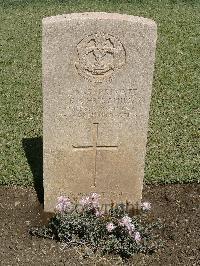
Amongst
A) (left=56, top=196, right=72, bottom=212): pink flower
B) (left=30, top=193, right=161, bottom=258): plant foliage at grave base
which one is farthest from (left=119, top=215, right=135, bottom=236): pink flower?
(left=56, top=196, right=72, bottom=212): pink flower

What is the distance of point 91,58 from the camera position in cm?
456

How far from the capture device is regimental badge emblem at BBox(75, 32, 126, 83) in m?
4.48

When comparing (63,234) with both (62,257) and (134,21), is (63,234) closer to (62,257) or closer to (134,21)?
(62,257)

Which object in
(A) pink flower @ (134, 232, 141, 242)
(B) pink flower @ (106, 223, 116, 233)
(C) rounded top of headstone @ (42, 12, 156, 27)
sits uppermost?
(C) rounded top of headstone @ (42, 12, 156, 27)

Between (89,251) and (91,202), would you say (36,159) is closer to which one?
(91,202)

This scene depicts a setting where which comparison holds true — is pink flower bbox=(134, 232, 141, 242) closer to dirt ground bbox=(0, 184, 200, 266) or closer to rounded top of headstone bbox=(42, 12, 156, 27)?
dirt ground bbox=(0, 184, 200, 266)

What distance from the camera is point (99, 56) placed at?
4543mm

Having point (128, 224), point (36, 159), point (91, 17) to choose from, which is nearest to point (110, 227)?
point (128, 224)

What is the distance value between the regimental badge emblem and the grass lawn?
5.96 feet

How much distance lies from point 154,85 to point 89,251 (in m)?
4.17

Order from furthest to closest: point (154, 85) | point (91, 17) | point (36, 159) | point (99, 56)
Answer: point (154, 85) < point (36, 159) < point (99, 56) < point (91, 17)

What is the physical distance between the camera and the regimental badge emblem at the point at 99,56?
176 inches

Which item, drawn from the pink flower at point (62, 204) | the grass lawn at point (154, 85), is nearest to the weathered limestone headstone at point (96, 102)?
the pink flower at point (62, 204)

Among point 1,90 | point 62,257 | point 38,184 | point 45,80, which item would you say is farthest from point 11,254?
point 1,90
